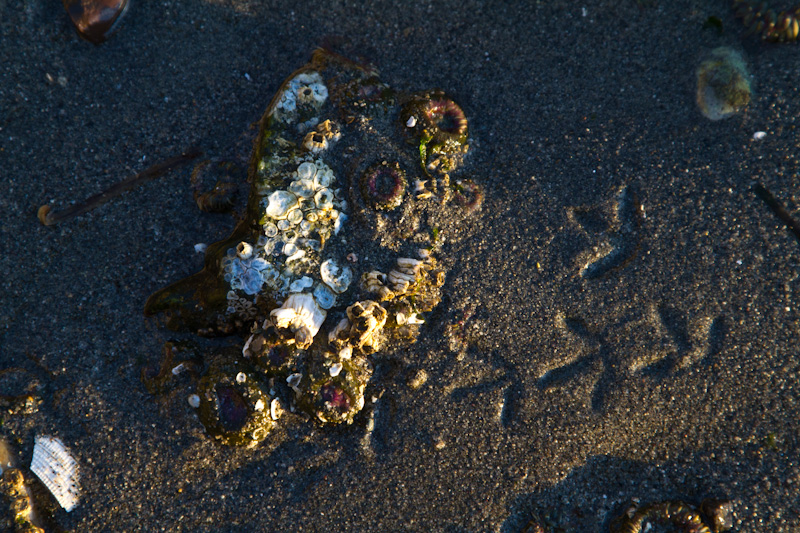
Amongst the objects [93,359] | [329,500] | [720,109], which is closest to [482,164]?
[720,109]

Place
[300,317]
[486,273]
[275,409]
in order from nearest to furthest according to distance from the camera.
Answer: [300,317], [275,409], [486,273]

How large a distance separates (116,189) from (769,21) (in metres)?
5.28

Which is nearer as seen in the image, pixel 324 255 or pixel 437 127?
pixel 324 255

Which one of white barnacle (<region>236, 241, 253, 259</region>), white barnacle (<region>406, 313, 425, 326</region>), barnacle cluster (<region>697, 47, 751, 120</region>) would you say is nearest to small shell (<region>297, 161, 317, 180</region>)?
white barnacle (<region>236, 241, 253, 259</region>)

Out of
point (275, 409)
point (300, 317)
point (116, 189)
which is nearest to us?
point (300, 317)

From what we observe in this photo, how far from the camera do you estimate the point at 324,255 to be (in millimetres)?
3428

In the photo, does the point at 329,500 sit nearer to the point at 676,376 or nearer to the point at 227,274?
the point at 227,274

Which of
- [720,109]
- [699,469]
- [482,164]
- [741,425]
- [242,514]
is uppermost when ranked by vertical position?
[720,109]

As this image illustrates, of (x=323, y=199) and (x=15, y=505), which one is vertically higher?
(x=323, y=199)

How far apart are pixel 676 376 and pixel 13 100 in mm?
5515

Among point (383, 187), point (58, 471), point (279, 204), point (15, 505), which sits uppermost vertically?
point (383, 187)

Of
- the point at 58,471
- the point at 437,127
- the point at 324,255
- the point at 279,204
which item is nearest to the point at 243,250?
the point at 279,204

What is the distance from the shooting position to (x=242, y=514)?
336 cm

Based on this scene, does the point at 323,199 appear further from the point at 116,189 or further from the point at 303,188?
the point at 116,189
